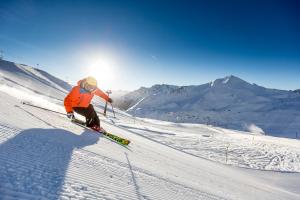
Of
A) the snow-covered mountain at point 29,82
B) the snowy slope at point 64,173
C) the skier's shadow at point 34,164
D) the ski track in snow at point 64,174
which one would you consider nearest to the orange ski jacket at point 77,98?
the snowy slope at point 64,173

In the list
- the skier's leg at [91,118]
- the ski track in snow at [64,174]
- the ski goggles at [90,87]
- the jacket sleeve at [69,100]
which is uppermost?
the ski goggles at [90,87]

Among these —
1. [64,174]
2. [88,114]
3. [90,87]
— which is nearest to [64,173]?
[64,174]

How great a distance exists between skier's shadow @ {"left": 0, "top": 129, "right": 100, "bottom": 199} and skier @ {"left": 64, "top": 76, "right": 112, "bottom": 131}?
3698 mm

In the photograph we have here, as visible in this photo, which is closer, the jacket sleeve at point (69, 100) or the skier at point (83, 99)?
the skier at point (83, 99)

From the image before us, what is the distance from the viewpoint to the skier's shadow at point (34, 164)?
3.83 metres

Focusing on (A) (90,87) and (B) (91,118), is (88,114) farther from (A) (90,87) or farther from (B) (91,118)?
(A) (90,87)

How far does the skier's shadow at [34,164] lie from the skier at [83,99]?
3.70 metres

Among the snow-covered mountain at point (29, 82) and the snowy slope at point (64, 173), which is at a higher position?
the snow-covered mountain at point (29, 82)

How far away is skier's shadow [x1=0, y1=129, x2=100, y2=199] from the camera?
3830 millimetres

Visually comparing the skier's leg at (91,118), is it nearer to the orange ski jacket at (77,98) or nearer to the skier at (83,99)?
the skier at (83,99)

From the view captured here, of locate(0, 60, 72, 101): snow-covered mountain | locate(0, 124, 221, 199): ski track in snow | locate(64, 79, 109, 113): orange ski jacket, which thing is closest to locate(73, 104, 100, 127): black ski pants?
locate(64, 79, 109, 113): orange ski jacket

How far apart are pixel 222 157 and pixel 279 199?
10.9 meters

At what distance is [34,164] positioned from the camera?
5.06 metres

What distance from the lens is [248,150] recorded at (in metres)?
24.4
